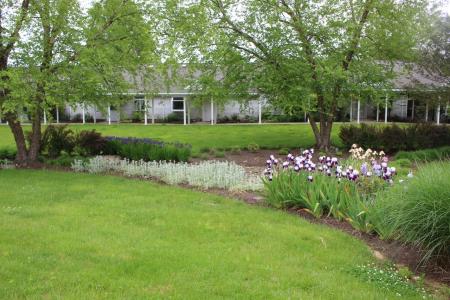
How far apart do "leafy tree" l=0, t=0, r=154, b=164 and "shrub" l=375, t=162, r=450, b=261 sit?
760cm

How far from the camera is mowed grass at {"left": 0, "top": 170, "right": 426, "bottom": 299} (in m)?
4.42

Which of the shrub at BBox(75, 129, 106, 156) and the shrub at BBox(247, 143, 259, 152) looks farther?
the shrub at BBox(247, 143, 259, 152)

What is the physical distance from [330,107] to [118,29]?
287 inches

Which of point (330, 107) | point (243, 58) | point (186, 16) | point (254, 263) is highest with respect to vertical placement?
point (186, 16)

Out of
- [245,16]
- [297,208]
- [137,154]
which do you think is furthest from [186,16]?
[297,208]

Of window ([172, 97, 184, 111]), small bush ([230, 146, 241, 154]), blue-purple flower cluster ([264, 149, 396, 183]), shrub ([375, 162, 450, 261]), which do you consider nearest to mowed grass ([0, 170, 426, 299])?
shrub ([375, 162, 450, 261])

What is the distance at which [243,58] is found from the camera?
14.7 meters

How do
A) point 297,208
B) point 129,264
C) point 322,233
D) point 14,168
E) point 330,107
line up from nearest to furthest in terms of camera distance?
point 129,264 < point 322,233 < point 297,208 < point 14,168 < point 330,107

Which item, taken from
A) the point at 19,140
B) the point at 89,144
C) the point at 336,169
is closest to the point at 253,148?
the point at 89,144

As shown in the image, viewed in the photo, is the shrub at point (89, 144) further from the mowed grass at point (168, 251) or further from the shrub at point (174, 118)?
the shrub at point (174, 118)

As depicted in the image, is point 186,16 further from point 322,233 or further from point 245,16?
point 322,233

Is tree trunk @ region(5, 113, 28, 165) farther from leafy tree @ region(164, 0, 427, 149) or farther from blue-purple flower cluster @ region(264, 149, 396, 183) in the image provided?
blue-purple flower cluster @ region(264, 149, 396, 183)

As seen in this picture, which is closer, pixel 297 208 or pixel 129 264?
pixel 129 264

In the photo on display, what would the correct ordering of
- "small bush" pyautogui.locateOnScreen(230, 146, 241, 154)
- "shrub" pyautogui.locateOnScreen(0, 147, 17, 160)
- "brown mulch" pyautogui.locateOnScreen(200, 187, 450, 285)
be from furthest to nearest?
1. "small bush" pyautogui.locateOnScreen(230, 146, 241, 154)
2. "shrub" pyautogui.locateOnScreen(0, 147, 17, 160)
3. "brown mulch" pyautogui.locateOnScreen(200, 187, 450, 285)
